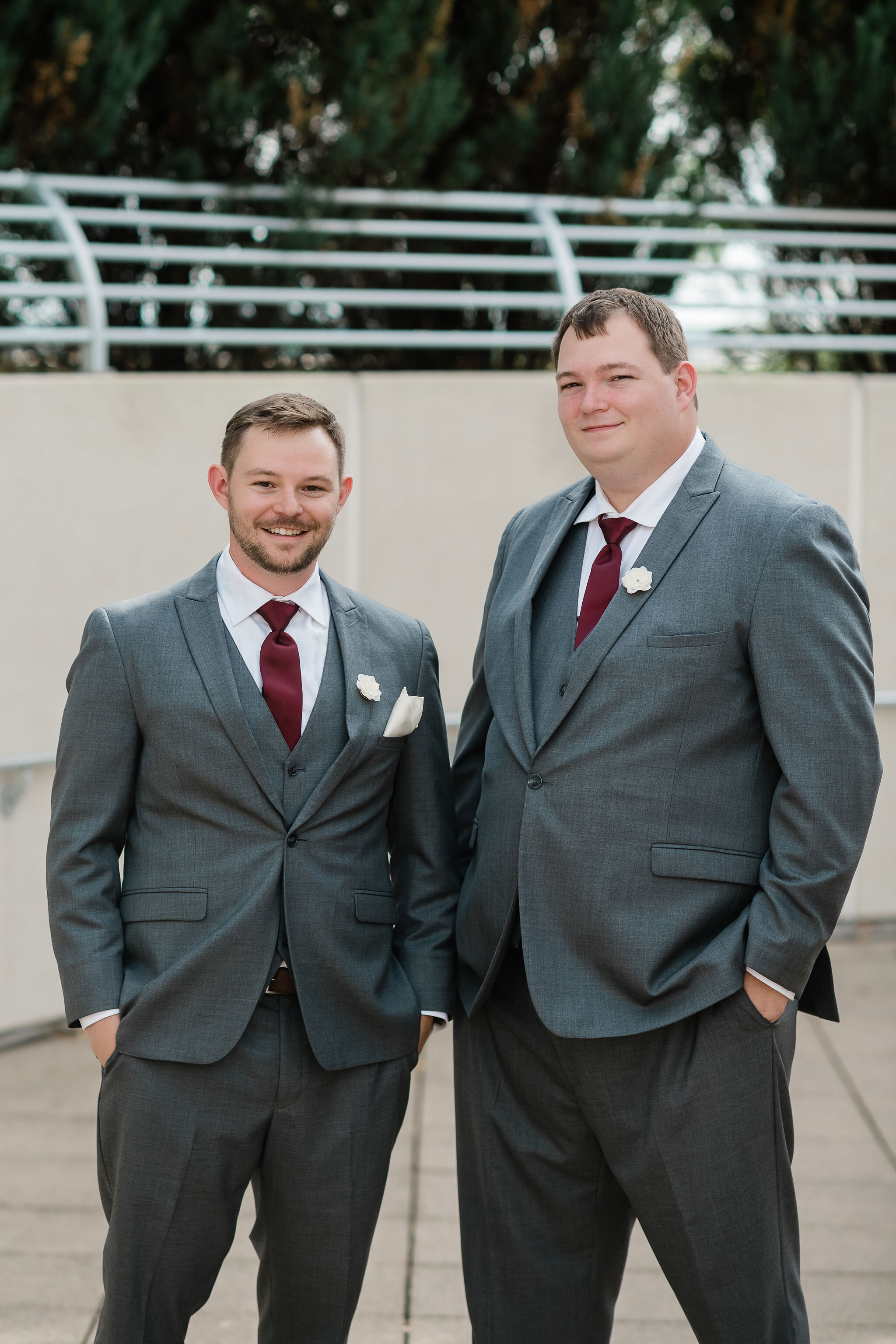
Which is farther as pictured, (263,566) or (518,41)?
(518,41)

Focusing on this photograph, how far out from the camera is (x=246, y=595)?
2.61 m

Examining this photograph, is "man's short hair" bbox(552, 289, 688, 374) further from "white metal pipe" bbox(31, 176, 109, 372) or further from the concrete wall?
"white metal pipe" bbox(31, 176, 109, 372)

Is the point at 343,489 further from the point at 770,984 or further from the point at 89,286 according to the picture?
the point at 89,286

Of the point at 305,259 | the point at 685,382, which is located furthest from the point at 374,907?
the point at 305,259

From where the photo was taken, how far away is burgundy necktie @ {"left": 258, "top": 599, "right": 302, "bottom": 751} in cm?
255

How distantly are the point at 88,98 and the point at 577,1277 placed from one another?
501 cm

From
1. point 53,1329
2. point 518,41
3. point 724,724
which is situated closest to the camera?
point 724,724

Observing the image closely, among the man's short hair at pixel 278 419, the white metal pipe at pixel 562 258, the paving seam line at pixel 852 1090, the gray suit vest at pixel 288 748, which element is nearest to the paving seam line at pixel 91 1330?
the gray suit vest at pixel 288 748

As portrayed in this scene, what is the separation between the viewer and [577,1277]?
8.76ft

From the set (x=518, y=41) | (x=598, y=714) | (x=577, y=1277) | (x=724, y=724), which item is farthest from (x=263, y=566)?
(x=518, y=41)

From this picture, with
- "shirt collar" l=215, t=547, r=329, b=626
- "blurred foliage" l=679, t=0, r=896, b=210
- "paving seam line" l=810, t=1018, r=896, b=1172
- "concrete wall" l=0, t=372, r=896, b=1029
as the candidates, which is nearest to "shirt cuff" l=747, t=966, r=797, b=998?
"shirt collar" l=215, t=547, r=329, b=626

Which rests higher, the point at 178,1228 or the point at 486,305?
the point at 486,305

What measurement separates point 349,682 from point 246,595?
0.25 meters

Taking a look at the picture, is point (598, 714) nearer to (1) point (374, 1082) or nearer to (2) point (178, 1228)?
(1) point (374, 1082)
